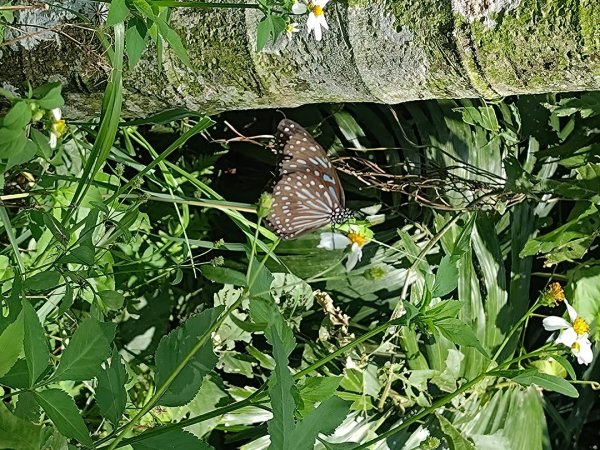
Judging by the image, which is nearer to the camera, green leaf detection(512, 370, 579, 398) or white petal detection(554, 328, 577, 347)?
green leaf detection(512, 370, 579, 398)

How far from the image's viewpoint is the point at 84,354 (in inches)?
21.3

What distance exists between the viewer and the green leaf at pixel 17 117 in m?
0.62

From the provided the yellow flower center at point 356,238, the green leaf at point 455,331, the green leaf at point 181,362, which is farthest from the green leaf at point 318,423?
the yellow flower center at point 356,238

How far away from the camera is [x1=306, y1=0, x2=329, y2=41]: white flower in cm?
86

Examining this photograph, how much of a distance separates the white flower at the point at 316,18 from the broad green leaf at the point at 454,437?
3.36 ft

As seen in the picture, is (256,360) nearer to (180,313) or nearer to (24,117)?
(180,313)

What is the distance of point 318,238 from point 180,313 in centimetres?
40

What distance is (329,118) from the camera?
5.72ft

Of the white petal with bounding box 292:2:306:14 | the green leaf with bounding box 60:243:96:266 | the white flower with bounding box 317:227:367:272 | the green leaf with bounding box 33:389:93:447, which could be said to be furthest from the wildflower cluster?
the green leaf with bounding box 33:389:93:447

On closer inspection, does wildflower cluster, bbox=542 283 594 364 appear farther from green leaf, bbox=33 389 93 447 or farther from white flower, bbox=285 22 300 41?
green leaf, bbox=33 389 93 447

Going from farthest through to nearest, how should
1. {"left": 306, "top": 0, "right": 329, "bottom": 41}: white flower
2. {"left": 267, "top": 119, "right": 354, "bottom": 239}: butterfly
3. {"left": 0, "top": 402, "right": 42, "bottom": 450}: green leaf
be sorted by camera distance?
{"left": 267, "top": 119, "right": 354, "bottom": 239}: butterfly < {"left": 306, "top": 0, "right": 329, "bottom": 41}: white flower < {"left": 0, "top": 402, "right": 42, "bottom": 450}: green leaf

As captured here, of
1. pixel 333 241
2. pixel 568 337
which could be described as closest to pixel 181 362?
pixel 568 337

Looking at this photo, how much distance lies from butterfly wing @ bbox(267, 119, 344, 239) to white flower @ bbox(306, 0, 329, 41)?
563 millimetres

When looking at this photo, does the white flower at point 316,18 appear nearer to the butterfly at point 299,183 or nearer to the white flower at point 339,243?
the butterfly at point 299,183
